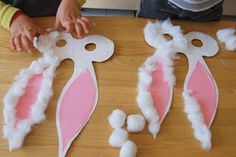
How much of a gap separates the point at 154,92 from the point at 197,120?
103mm

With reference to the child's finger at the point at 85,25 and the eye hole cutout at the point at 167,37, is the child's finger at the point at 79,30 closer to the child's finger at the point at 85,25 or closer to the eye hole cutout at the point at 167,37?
the child's finger at the point at 85,25

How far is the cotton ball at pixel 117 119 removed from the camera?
1.85 ft

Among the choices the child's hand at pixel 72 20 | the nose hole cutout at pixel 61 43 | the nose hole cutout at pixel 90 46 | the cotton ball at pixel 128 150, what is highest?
the child's hand at pixel 72 20

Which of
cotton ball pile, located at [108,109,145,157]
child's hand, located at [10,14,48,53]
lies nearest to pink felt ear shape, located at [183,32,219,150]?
cotton ball pile, located at [108,109,145,157]

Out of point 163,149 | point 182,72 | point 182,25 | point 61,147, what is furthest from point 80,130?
point 182,25

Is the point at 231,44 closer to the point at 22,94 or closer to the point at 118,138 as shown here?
the point at 118,138

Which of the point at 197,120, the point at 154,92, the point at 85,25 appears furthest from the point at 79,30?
the point at 197,120

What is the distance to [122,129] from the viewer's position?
0.57 m

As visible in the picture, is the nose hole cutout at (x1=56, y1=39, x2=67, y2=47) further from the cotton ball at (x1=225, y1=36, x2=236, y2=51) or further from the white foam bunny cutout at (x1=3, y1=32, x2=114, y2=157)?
the cotton ball at (x1=225, y1=36, x2=236, y2=51)

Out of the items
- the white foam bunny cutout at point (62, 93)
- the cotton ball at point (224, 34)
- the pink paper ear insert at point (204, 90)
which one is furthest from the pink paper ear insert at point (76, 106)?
the cotton ball at point (224, 34)

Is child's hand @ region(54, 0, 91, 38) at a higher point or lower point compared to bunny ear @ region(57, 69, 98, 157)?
higher

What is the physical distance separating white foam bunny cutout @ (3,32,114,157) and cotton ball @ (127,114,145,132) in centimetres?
8

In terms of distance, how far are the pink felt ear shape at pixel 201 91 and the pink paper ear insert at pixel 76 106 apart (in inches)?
7.7

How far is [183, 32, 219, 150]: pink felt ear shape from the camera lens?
1.90 feet
